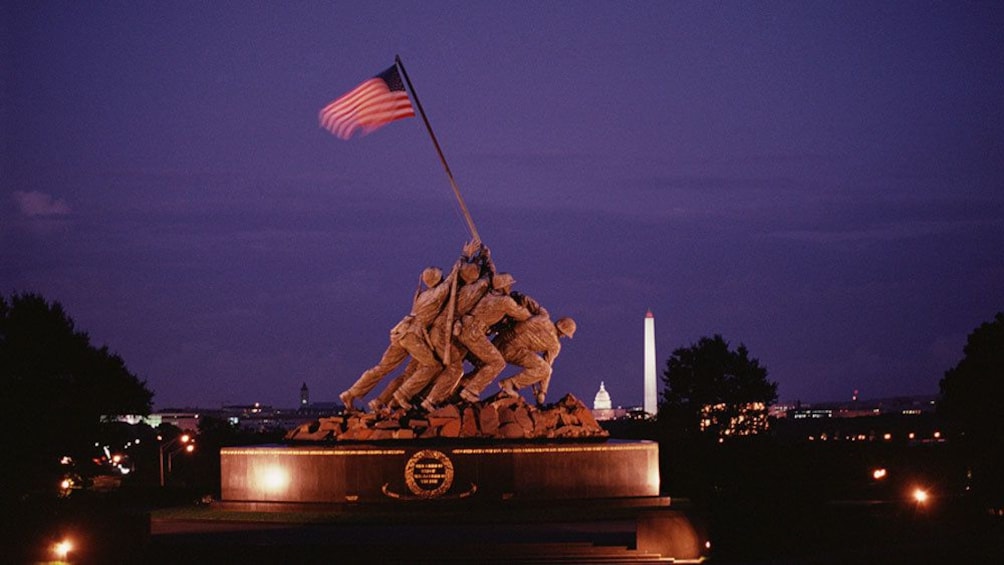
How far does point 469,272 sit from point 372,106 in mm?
3915

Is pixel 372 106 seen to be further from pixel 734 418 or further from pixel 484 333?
pixel 734 418

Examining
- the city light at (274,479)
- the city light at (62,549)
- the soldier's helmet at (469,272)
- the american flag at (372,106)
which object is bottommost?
the city light at (62,549)

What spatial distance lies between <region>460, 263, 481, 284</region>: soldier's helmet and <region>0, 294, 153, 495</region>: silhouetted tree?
1540 centimetres

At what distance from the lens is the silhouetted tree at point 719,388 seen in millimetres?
80500

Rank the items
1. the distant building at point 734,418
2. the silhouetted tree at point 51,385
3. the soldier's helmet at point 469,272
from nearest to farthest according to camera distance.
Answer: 1. the soldier's helmet at point 469,272
2. the silhouetted tree at point 51,385
3. the distant building at point 734,418

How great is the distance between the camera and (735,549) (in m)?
26.7

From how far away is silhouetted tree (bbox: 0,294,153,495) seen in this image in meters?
43.2

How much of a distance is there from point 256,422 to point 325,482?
101660 mm

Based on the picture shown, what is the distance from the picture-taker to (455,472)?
2964 centimetres

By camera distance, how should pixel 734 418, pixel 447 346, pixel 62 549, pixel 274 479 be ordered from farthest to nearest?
pixel 734 418, pixel 447 346, pixel 274 479, pixel 62 549

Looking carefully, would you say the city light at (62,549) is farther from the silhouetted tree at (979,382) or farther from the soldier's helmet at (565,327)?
the silhouetted tree at (979,382)

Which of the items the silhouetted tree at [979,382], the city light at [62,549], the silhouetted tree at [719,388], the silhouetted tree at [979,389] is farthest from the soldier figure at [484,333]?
the silhouetted tree at [719,388]

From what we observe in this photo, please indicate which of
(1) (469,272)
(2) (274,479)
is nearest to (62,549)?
(2) (274,479)

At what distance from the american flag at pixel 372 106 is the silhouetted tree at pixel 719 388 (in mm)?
48923
